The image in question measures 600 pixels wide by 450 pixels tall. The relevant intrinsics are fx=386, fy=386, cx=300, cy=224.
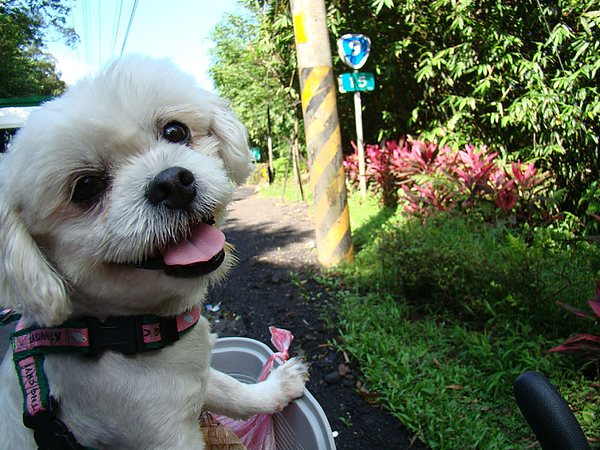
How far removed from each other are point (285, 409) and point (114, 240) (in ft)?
3.19

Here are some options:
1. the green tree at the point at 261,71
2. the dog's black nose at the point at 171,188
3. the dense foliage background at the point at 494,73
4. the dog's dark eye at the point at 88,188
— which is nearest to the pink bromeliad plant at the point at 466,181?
the dense foliage background at the point at 494,73

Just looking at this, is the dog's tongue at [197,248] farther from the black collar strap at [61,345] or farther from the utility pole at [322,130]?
the utility pole at [322,130]

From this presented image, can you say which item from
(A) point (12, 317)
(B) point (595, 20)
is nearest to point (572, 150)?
(B) point (595, 20)

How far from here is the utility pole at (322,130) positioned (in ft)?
12.0

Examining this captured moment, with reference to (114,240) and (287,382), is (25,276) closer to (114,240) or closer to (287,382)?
(114,240)

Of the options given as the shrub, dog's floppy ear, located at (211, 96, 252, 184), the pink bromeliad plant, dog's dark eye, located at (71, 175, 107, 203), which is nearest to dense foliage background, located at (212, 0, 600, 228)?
the pink bromeliad plant

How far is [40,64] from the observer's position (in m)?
2.36

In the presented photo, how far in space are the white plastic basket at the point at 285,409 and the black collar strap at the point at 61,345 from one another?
0.54m

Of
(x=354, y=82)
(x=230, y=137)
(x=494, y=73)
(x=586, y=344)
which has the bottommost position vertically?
(x=586, y=344)

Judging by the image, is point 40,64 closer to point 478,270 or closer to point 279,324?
point 279,324

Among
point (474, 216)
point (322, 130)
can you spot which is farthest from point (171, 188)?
point (474, 216)

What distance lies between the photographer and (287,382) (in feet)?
5.21

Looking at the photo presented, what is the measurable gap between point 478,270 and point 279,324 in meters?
1.51

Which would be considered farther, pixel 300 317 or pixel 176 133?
pixel 300 317
